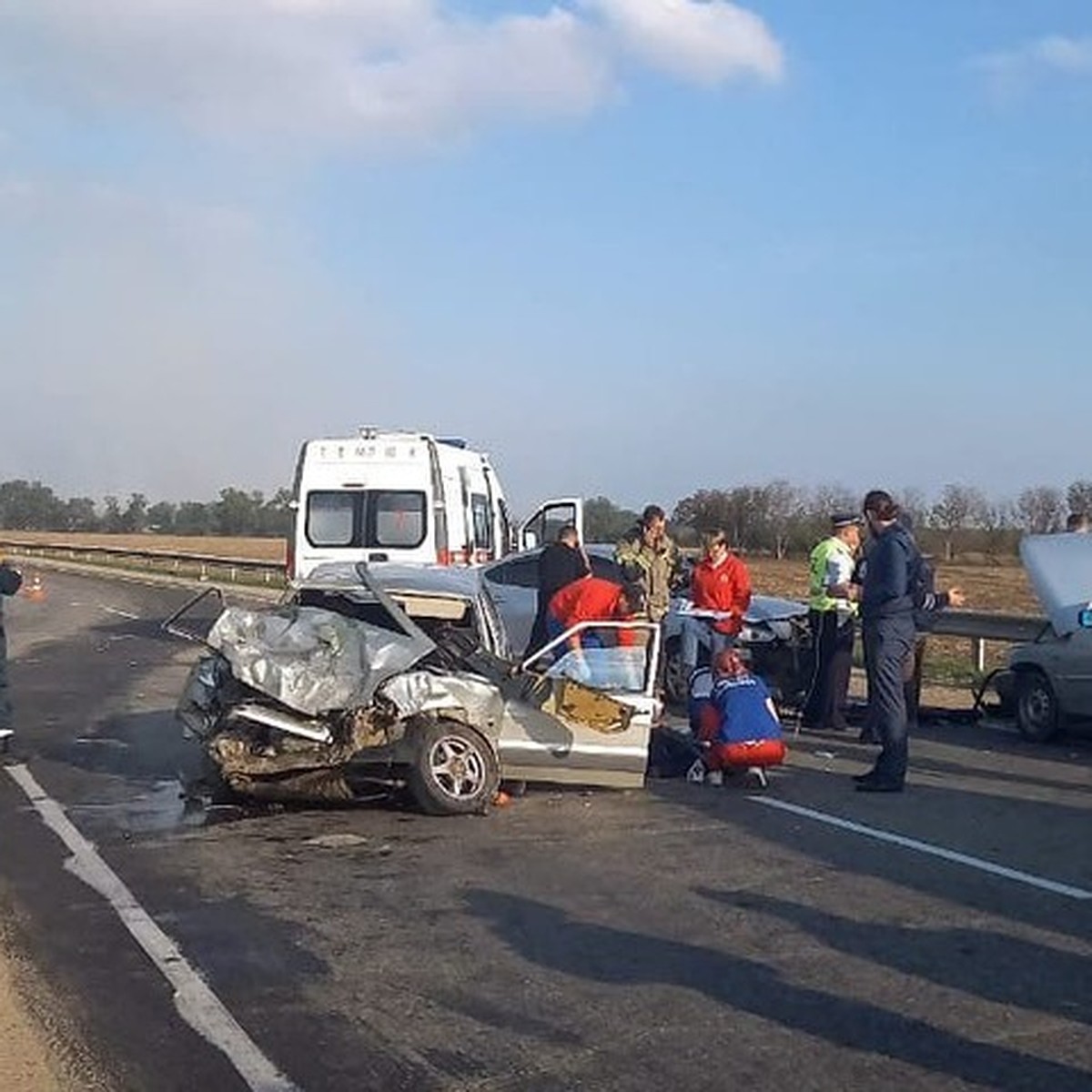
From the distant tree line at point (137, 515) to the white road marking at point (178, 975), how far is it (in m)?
74.8

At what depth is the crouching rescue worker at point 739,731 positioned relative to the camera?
10.8 m

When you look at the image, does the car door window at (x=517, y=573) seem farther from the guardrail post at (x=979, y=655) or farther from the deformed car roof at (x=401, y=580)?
the deformed car roof at (x=401, y=580)

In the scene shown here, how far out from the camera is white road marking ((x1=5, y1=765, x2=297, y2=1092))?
523 centimetres

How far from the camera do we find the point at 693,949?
21.7 feet

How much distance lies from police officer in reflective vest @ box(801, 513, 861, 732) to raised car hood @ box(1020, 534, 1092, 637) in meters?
1.52

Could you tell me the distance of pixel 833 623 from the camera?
14000 millimetres

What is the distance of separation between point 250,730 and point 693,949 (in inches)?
154

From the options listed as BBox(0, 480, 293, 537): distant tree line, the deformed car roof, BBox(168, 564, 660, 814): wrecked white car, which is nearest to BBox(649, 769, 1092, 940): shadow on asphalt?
BBox(168, 564, 660, 814): wrecked white car

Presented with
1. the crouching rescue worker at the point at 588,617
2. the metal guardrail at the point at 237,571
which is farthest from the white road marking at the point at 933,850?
A: the metal guardrail at the point at 237,571

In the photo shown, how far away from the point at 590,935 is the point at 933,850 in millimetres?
2522

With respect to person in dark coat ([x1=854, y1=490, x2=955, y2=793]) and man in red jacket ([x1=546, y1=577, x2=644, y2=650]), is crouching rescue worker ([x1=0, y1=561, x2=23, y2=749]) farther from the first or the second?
person in dark coat ([x1=854, y1=490, x2=955, y2=793])

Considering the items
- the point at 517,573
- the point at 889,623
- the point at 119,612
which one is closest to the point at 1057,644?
the point at 889,623

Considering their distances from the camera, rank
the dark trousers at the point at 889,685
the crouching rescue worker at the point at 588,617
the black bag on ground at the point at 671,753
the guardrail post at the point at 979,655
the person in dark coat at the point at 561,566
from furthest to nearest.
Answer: the guardrail post at the point at 979,655
the person in dark coat at the point at 561,566
the black bag on ground at the point at 671,753
the dark trousers at the point at 889,685
the crouching rescue worker at the point at 588,617

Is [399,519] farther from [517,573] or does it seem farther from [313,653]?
[313,653]
